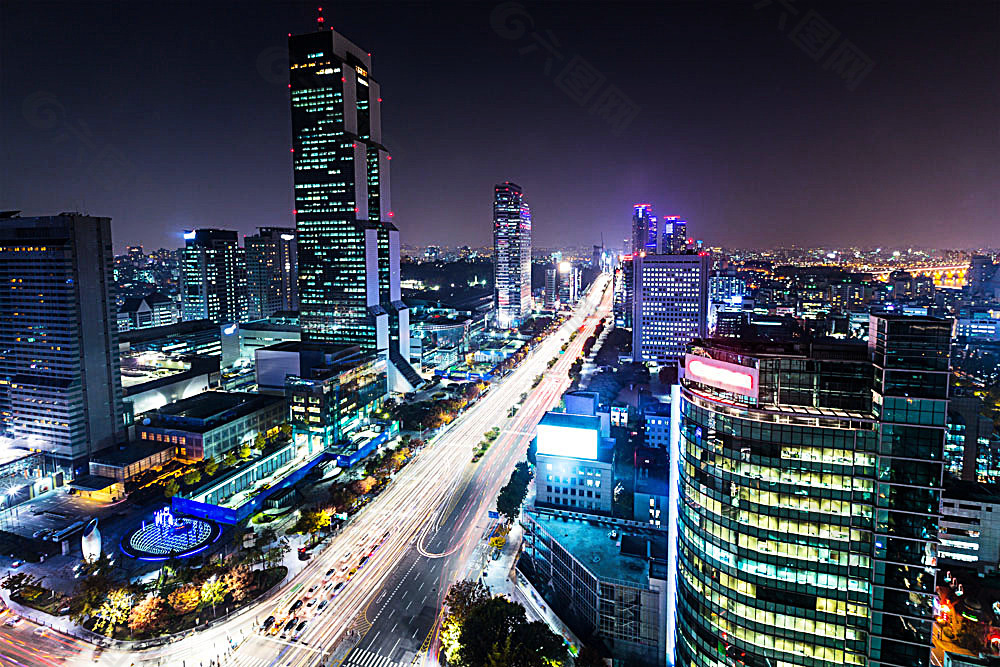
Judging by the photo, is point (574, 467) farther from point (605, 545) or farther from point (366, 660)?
point (366, 660)

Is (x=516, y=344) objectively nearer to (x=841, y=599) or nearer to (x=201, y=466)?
(x=201, y=466)

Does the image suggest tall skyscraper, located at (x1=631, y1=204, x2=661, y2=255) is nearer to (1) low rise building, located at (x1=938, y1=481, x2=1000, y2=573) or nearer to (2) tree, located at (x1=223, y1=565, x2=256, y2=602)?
(1) low rise building, located at (x1=938, y1=481, x2=1000, y2=573)

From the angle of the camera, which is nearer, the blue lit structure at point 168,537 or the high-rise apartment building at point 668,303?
the blue lit structure at point 168,537

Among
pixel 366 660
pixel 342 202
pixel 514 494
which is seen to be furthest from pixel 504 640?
pixel 342 202

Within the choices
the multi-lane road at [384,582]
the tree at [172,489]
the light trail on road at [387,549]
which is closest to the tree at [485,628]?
the multi-lane road at [384,582]

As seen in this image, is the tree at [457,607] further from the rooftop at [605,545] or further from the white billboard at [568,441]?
the white billboard at [568,441]

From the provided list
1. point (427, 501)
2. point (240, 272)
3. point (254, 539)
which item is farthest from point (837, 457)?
point (240, 272)
